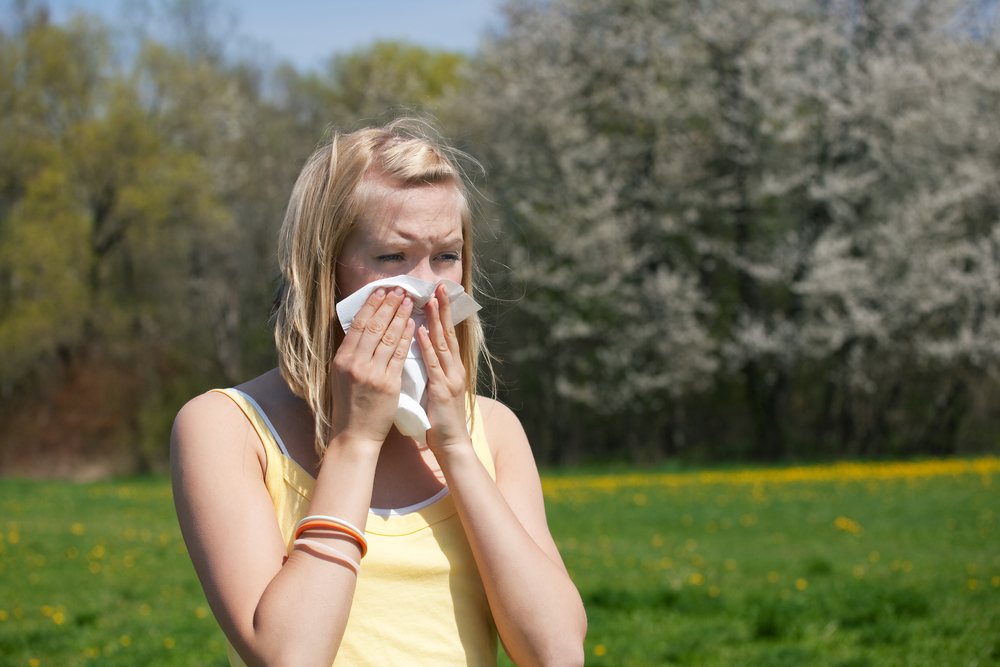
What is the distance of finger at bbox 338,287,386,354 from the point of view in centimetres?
154

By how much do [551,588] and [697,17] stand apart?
1925cm

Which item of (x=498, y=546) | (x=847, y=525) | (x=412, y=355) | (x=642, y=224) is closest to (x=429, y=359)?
(x=412, y=355)

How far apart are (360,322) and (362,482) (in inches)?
11.1

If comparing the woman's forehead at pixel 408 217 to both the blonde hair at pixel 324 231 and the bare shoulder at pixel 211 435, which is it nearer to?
the blonde hair at pixel 324 231

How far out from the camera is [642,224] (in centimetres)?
2022

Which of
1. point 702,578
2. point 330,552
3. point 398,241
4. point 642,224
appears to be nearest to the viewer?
point 330,552

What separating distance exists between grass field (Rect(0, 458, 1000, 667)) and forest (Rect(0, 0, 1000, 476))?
22.0 feet

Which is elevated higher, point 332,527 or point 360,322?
point 360,322

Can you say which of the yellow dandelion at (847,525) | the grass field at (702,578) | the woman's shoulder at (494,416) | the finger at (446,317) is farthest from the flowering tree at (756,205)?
the finger at (446,317)

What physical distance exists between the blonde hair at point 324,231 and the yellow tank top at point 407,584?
9 centimetres

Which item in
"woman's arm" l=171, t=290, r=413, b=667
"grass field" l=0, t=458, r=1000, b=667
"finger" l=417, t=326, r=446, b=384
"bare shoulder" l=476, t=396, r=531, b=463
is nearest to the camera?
"woman's arm" l=171, t=290, r=413, b=667

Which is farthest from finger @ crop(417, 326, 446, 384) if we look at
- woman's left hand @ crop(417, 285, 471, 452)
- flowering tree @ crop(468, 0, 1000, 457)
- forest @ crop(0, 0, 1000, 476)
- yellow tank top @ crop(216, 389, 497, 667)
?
flowering tree @ crop(468, 0, 1000, 457)

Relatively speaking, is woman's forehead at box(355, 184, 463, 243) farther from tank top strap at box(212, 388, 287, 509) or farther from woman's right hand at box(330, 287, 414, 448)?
tank top strap at box(212, 388, 287, 509)

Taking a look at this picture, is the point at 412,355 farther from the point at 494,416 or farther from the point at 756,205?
the point at 756,205
